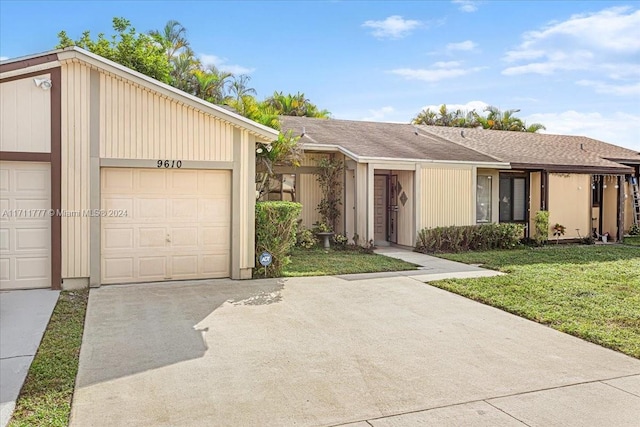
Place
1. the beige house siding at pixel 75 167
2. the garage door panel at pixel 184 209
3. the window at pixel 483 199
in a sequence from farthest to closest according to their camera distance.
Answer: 1. the window at pixel 483 199
2. the garage door panel at pixel 184 209
3. the beige house siding at pixel 75 167

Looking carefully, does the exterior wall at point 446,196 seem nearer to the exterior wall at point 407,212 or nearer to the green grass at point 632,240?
the exterior wall at point 407,212

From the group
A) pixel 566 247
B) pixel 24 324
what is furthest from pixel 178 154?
pixel 566 247

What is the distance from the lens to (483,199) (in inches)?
631

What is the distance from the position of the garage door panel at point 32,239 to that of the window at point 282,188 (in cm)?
701

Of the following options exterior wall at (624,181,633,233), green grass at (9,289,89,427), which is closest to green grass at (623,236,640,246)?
exterior wall at (624,181,633,233)

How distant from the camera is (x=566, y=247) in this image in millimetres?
15570

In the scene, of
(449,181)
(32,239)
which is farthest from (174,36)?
(32,239)

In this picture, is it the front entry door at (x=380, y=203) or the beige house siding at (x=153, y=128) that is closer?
the beige house siding at (x=153, y=128)

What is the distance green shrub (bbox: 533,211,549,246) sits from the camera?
51.3 ft

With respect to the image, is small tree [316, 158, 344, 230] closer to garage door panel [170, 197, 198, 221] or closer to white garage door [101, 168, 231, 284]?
white garage door [101, 168, 231, 284]

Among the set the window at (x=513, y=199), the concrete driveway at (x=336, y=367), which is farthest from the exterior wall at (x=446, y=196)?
the concrete driveway at (x=336, y=367)

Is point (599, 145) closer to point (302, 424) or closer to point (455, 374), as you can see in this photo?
point (455, 374)

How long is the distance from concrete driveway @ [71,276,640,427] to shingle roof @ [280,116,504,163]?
301 inches

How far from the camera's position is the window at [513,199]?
1658cm
